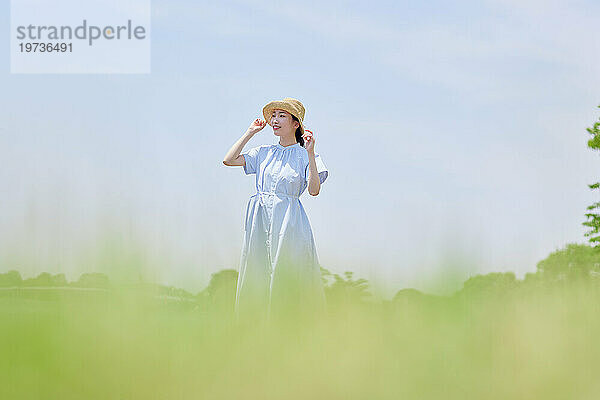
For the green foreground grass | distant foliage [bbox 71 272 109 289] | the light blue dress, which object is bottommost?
the green foreground grass

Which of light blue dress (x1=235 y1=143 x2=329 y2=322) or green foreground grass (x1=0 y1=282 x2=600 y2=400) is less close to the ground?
light blue dress (x1=235 y1=143 x2=329 y2=322)

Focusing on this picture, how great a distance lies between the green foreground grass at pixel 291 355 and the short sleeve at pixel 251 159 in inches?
159

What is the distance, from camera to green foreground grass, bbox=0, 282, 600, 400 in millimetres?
902

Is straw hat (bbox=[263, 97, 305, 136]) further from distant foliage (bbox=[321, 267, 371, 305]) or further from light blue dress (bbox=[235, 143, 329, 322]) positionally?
distant foliage (bbox=[321, 267, 371, 305])

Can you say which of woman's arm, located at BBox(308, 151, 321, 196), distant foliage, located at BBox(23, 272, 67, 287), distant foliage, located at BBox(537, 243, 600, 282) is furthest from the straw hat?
distant foliage, located at BBox(23, 272, 67, 287)

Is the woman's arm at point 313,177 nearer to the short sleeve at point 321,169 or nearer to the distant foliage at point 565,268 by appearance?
the short sleeve at point 321,169

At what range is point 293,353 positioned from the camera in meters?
0.96

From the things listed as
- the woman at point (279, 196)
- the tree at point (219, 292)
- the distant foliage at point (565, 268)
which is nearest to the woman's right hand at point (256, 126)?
the woman at point (279, 196)

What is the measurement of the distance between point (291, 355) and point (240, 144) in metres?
4.14

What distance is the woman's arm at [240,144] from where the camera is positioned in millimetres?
5008

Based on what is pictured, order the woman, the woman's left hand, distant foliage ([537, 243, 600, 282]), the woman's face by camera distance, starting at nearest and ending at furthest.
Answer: distant foliage ([537, 243, 600, 282]) < the woman's left hand < the woman < the woman's face

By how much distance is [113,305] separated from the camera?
1.04 metres

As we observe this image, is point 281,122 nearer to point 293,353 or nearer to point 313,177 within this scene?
point 313,177

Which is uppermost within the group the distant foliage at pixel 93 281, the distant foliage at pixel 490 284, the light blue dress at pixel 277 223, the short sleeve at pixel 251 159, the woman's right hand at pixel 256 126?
the woman's right hand at pixel 256 126
